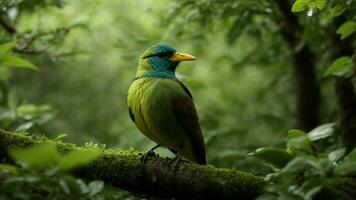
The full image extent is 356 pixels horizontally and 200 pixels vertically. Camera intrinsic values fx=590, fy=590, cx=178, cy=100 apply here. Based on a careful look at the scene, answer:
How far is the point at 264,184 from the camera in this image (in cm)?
274

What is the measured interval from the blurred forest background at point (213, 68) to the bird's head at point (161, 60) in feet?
1.17

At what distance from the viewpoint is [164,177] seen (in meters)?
2.84

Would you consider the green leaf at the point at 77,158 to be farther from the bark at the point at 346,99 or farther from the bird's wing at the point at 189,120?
the bark at the point at 346,99

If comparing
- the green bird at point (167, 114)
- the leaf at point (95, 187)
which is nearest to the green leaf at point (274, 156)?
the leaf at point (95, 187)

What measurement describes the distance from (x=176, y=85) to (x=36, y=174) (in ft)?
6.94

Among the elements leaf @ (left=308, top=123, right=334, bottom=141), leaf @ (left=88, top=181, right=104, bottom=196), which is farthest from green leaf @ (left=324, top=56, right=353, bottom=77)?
leaf @ (left=88, top=181, right=104, bottom=196)

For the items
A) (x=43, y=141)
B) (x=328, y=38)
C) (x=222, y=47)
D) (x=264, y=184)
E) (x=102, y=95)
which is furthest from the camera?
(x=222, y=47)

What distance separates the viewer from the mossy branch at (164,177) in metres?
2.75

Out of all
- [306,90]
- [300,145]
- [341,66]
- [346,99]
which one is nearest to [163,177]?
[300,145]

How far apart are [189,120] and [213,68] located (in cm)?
636

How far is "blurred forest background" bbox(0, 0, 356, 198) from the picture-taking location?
471 centimetres

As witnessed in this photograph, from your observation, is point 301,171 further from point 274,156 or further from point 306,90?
point 306,90

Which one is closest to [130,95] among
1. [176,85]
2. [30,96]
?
[176,85]

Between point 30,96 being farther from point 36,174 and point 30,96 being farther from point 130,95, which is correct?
→ point 36,174
